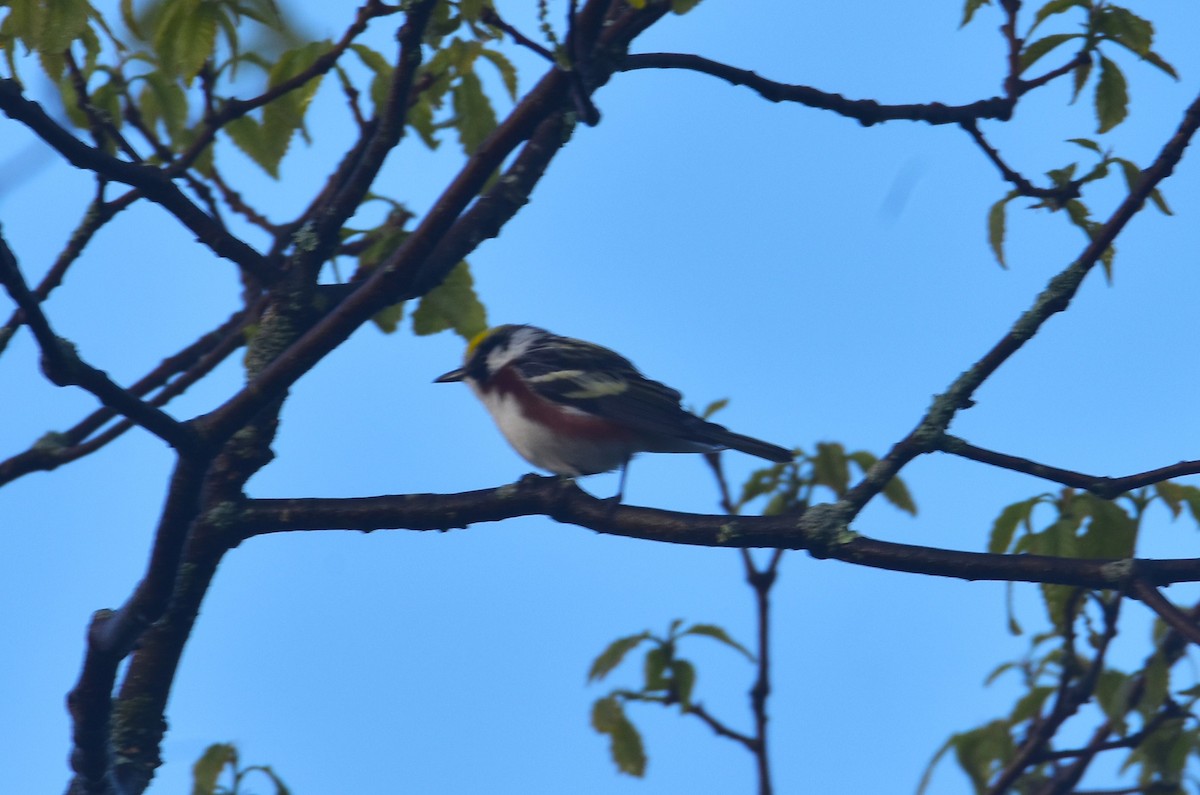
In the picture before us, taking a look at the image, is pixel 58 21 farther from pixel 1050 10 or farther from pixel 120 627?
pixel 1050 10

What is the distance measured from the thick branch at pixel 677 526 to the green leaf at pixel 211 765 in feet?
4.95

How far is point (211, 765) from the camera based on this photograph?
16.9 ft

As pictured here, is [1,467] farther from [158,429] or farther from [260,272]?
[158,429]

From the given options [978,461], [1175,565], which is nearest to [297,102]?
[978,461]

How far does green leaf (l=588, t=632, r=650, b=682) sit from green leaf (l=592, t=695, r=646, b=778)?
126mm

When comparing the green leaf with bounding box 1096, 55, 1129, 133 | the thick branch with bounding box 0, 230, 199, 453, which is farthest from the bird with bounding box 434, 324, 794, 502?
the thick branch with bounding box 0, 230, 199, 453

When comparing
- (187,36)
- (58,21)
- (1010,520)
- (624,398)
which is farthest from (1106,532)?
(58,21)

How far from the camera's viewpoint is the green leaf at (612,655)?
19.9 feet

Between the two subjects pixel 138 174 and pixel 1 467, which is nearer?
pixel 138 174

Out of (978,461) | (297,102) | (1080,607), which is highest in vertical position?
(297,102)

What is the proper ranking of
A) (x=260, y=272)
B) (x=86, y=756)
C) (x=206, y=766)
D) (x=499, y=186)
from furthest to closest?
1. (x=206, y=766)
2. (x=499, y=186)
3. (x=260, y=272)
4. (x=86, y=756)

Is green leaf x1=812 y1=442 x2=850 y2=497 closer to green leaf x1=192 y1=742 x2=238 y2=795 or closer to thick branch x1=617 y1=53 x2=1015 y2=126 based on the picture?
thick branch x1=617 y1=53 x2=1015 y2=126

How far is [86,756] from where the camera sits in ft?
11.9

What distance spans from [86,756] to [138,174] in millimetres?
1666
